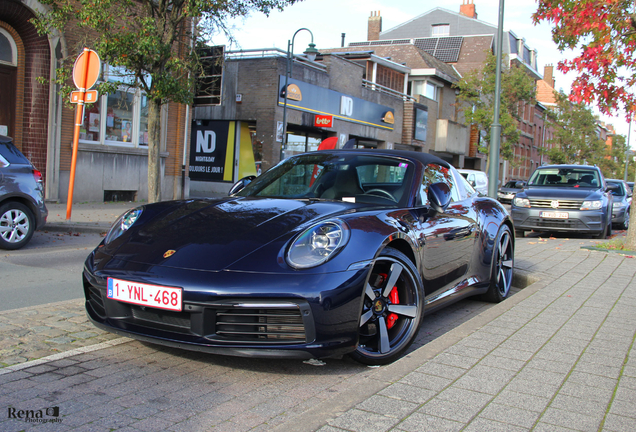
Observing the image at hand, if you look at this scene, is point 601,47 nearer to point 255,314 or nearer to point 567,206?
point 567,206

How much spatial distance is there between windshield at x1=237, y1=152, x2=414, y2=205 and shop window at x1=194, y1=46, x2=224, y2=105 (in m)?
13.7

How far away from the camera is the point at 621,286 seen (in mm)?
6043

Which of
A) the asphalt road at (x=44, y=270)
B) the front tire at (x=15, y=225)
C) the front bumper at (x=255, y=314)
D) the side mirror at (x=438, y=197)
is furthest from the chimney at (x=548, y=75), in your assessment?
the front bumper at (x=255, y=314)

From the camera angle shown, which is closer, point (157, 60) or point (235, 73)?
point (157, 60)

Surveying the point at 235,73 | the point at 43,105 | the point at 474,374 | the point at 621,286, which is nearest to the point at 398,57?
the point at 235,73

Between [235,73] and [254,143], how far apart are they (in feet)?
10.1

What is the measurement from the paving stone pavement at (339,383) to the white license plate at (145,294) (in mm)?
412

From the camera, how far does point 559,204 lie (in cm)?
1170

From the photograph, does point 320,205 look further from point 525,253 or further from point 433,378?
point 525,253

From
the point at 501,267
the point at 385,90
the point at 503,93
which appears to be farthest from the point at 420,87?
the point at 501,267

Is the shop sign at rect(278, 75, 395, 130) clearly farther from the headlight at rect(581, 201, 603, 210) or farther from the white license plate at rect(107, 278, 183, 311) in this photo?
the white license plate at rect(107, 278, 183, 311)

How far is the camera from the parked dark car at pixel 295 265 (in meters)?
2.94

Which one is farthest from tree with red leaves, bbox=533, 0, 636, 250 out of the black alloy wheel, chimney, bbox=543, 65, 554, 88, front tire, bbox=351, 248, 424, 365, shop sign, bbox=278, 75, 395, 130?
chimney, bbox=543, 65, 554, 88
